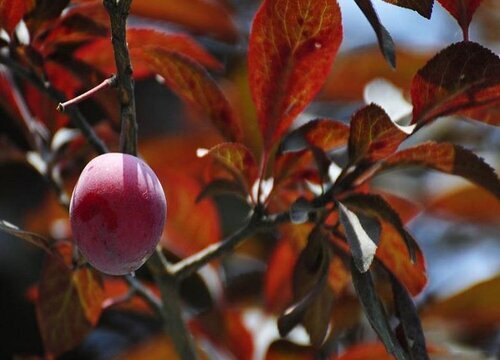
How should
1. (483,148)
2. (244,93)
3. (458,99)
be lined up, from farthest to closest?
(483,148) < (244,93) < (458,99)

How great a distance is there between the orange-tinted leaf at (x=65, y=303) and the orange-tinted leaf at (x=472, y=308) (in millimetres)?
543

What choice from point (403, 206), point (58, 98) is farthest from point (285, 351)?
point (58, 98)

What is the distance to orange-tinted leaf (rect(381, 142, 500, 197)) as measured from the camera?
0.83 metres

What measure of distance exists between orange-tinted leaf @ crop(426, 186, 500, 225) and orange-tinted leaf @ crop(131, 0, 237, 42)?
0.40m

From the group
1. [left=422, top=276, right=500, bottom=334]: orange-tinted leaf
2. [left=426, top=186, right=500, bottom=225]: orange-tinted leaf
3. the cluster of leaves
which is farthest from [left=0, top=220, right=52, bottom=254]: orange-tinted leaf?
[left=426, top=186, right=500, bottom=225]: orange-tinted leaf

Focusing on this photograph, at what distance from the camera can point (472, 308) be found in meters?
1.29

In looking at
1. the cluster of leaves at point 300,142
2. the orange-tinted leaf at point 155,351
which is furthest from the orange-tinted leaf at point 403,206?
the orange-tinted leaf at point 155,351

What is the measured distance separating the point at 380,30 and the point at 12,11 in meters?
0.35

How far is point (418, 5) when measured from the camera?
27.1 inches

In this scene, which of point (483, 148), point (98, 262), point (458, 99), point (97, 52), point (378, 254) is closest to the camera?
point (98, 262)

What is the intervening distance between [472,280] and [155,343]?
0.43m

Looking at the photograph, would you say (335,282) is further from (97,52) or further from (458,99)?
(97,52)

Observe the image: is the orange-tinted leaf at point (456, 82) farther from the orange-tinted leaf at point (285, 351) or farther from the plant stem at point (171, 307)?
the orange-tinted leaf at point (285, 351)

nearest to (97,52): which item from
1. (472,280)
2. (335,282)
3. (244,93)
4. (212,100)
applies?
(212,100)
